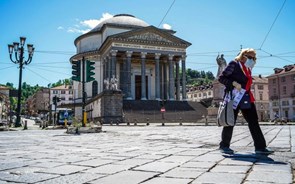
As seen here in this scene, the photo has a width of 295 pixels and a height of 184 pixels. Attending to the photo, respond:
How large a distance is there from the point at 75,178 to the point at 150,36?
151 ft

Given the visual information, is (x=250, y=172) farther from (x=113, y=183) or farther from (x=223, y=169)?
(x=113, y=183)

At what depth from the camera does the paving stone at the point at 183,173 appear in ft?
10.1

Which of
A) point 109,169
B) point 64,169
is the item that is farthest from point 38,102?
point 109,169

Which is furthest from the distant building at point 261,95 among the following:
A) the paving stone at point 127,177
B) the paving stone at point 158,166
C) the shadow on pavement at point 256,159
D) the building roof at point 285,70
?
the paving stone at point 127,177

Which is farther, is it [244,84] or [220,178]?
[244,84]

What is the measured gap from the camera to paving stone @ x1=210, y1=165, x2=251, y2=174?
3282 mm

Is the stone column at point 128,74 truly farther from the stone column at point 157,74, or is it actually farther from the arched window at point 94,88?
the arched window at point 94,88

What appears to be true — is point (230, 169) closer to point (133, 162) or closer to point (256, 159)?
point (256, 159)

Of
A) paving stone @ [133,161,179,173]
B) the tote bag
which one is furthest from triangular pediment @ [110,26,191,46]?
paving stone @ [133,161,179,173]

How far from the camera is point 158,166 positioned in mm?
3719

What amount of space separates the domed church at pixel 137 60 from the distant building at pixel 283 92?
77.8 ft

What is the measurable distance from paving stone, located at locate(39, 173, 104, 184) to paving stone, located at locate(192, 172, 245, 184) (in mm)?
1075

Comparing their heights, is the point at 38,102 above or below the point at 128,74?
below

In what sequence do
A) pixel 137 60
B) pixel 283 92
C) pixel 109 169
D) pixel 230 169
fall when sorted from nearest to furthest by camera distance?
1. pixel 230 169
2. pixel 109 169
3. pixel 137 60
4. pixel 283 92
